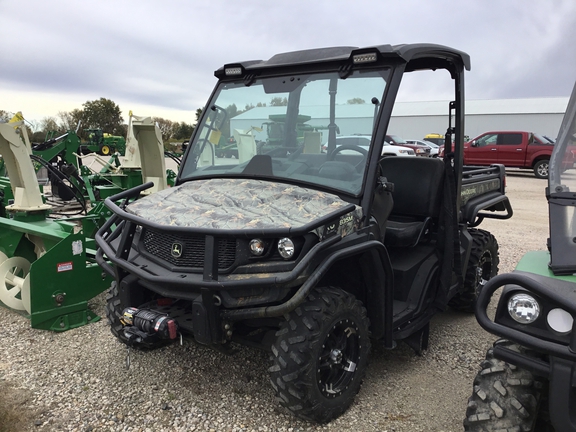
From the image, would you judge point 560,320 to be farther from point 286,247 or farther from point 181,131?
point 181,131

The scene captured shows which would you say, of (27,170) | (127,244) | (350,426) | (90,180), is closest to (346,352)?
(350,426)

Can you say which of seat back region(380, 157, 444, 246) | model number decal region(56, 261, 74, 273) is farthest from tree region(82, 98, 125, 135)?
seat back region(380, 157, 444, 246)

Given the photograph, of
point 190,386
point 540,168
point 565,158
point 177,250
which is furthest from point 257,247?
point 540,168

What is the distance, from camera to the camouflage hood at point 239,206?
8.93 feet

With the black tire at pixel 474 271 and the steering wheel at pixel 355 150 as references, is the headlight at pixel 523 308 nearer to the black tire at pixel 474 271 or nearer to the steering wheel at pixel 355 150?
the steering wheel at pixel 355 150

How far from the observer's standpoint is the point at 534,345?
199cm

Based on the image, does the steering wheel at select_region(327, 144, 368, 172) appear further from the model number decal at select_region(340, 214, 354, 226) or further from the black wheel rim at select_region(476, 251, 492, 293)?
the black wheel rim at select_region(476, 251, 492, 293)

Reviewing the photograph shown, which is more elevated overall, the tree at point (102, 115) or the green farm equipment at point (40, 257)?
the tree at point (102, 115)

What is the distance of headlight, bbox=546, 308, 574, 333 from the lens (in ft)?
6.50

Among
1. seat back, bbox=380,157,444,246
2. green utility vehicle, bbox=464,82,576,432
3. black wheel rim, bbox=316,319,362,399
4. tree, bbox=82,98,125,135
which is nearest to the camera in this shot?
green utility vehicle, bbox=464,82,576,432

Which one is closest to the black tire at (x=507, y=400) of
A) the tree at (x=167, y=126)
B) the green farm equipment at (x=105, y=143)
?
the green farm equipment at (x=105, y=143)

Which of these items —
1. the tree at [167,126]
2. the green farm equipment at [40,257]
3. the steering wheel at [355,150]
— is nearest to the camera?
the steering wheel at [355,150]

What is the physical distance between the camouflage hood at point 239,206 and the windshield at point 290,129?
0.54 ft

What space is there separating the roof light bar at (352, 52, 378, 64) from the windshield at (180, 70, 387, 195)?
4.3 inches
